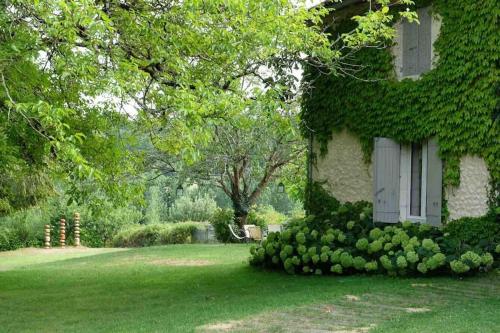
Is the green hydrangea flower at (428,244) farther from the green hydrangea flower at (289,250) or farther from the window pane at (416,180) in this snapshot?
the green hydrangea flower at (289,250)

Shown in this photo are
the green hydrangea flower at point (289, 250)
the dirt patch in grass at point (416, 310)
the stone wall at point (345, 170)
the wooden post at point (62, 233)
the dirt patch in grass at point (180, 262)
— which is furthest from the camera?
the wooden post at point (62, 233)

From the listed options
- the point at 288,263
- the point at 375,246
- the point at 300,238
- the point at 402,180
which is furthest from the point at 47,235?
the point at 375,246

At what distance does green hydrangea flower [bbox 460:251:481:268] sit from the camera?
430 inches

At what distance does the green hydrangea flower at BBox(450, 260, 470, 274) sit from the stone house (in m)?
1.39

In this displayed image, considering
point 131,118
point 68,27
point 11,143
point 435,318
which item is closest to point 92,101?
point 131,118

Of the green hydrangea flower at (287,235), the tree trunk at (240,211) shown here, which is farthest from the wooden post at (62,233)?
the green hydrangea flower at (287,235)

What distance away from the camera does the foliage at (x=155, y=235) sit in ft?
95.3

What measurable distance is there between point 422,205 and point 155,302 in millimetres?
5617

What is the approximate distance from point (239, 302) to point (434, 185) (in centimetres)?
466

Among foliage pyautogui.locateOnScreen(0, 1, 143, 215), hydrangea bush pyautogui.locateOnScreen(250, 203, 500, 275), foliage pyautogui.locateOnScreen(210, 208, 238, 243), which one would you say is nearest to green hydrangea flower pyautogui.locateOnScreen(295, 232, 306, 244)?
hydrangea bush pyautogui.locateOnScreen(250, 203, 500, 275)

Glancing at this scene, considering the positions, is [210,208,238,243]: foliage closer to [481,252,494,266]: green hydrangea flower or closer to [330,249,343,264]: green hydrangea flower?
[330,249,343,264]: green hydrangea flower

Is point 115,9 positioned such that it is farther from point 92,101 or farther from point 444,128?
point 444,128

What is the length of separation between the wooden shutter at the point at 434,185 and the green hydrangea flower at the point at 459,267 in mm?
1499

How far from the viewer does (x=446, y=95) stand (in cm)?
1223
